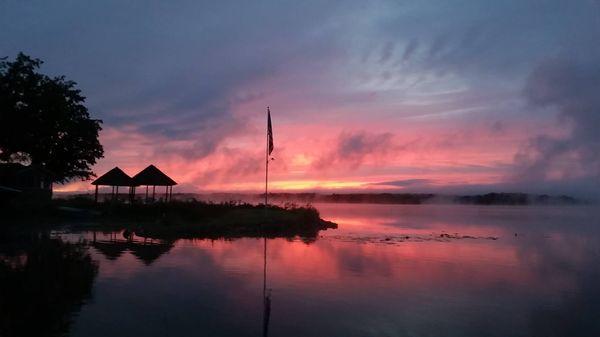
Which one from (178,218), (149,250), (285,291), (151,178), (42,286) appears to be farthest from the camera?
(151,178)

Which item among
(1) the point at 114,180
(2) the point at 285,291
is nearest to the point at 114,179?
(1) the point at 114,180

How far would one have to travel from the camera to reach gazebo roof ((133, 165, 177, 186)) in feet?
126

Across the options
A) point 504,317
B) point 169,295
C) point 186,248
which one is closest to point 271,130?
point 186,248

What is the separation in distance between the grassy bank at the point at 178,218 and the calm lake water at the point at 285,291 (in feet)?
19.7

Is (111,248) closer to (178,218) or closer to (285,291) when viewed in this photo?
(285,291)

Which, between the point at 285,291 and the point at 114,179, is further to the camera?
the point at 114,179

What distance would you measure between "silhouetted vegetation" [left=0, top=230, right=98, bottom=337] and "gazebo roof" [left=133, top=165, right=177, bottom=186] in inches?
742

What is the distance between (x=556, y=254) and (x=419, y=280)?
42.1 feet

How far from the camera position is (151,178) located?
38.4 meters

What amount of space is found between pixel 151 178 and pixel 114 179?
320 centimetres

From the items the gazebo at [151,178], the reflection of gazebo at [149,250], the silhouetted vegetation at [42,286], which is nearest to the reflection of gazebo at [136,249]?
the reflection of gazebo at [149,250]

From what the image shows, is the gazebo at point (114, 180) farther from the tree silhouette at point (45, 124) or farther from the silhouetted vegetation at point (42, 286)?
the silhouetted vegetation at point (42, 286)

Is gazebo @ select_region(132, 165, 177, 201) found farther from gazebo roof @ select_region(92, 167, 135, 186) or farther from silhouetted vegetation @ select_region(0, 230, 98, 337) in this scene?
silhouetted vegetation @ select_region(0, 230, 98, 337)

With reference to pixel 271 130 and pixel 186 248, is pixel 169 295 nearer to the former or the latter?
pixel 186 248
